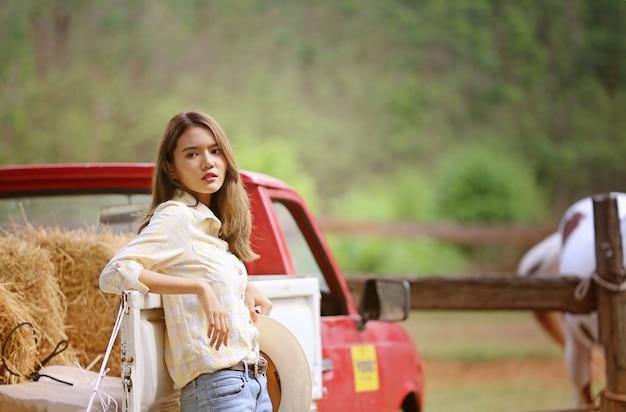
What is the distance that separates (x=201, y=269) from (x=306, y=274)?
49.0 inches

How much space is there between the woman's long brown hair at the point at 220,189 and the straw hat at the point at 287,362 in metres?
0.23

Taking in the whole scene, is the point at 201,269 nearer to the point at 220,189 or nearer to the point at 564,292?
the point at 220,189

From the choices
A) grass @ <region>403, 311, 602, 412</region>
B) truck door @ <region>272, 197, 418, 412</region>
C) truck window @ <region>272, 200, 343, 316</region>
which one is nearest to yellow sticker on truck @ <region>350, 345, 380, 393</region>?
truck door @ <region>272, 197, 418, 412</region>

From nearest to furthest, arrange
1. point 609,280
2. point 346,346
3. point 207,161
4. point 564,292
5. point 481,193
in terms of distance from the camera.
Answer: point 207,161 → point 346,346 → point 609,280 → point 564,292 → point 481,193

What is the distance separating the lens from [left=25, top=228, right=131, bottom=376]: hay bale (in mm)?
3543

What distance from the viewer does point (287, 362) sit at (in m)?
3.04

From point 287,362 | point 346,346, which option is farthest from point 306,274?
point 287,362

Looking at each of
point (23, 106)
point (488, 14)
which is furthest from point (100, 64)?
point (488, 14)

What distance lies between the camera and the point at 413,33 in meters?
28.9

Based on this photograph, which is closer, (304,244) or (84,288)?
(84,288)

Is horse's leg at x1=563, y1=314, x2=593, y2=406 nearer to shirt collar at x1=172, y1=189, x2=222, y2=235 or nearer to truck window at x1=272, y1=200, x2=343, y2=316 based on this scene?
truck window at x1=272, y1=200, x2=343, y2=316

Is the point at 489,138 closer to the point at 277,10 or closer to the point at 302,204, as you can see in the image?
the point at 277,10

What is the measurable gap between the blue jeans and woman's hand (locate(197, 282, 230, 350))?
0.09 m

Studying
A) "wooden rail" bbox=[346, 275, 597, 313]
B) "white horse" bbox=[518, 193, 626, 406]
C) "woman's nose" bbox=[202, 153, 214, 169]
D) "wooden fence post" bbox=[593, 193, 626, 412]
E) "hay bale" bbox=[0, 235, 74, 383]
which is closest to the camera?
"woman's nose" bbox=[202, 153, 214, 169]
